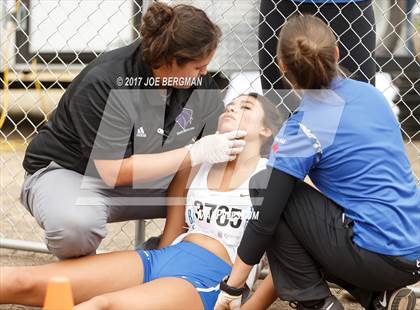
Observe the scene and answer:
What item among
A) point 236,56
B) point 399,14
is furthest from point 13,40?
point 399,14

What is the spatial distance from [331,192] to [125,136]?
0.80 meters

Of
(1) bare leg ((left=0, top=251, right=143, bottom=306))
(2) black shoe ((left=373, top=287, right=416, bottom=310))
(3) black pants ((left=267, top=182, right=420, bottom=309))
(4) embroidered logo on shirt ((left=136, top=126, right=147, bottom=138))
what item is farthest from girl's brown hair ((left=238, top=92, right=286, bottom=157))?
(2) black shoe ((left=373, top=287, right=416, bottom=310))

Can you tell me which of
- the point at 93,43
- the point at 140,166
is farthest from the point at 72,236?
the point at 93,43

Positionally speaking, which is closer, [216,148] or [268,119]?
[216,148]

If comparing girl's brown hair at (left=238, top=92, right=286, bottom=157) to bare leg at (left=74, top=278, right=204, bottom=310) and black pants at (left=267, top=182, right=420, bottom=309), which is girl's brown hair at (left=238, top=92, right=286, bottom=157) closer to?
black pants at (left=267, top=182, right=420, bottom=309)

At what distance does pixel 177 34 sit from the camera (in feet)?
10.4

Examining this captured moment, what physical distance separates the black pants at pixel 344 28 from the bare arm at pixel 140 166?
2.17 ft

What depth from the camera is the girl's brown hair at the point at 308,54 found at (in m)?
2.85

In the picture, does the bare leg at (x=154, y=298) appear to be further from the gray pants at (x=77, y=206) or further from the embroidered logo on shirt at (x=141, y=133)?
the embroidered logo on shirt at (x=141, y=133)

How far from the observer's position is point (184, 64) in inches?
127

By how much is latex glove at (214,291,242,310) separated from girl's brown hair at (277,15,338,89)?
2.39 ft

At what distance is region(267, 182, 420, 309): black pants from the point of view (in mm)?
2871

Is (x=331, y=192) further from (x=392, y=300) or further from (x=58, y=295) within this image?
(x=58, y=295)

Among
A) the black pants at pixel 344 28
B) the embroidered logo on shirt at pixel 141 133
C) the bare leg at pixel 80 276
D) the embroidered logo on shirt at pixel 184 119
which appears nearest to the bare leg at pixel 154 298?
the bare leg at pixel 80 276
